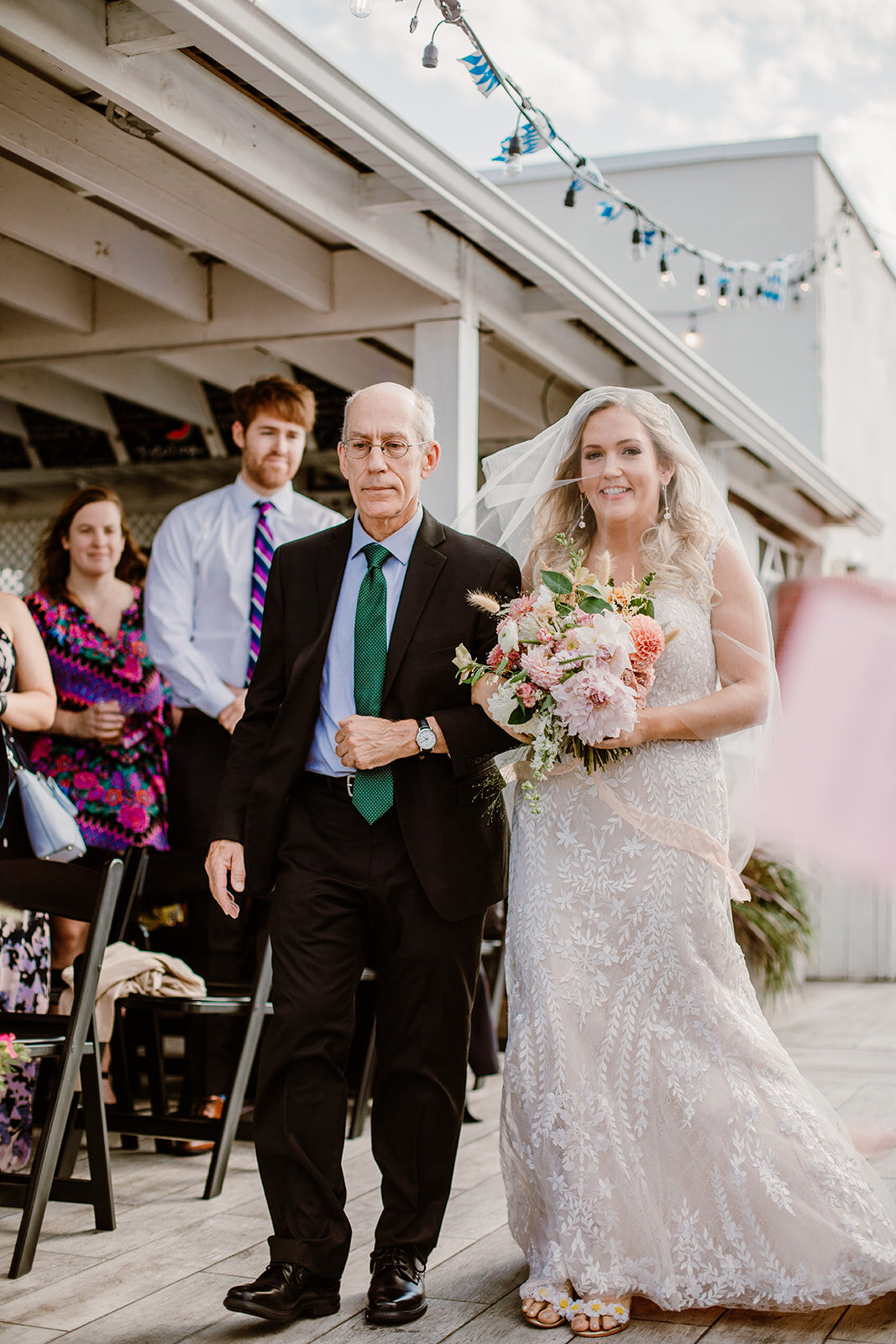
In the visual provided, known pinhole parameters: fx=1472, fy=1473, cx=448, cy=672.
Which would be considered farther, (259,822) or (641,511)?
(641,511)

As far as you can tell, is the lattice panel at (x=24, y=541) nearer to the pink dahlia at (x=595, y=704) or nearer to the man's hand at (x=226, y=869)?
the man's hand at (x=226, y=869)

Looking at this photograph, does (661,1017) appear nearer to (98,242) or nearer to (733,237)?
(98,242)

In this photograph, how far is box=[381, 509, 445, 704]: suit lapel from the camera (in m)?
3.09

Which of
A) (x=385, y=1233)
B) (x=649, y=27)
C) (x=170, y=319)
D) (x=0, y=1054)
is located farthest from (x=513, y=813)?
(x=649, y=27)

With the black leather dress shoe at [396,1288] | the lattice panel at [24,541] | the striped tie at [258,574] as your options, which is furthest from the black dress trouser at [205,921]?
the lattice panel at [24,541]

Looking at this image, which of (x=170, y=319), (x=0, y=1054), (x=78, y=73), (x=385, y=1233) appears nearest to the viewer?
(x=0, y=1054)

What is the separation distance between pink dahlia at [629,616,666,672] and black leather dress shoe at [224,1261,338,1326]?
54.6 inches

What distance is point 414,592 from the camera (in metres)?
3.13

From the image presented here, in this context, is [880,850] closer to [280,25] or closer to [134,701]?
[134,701]

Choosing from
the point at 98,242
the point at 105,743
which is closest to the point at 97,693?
the point at 105,743

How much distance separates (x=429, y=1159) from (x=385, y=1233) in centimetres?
17

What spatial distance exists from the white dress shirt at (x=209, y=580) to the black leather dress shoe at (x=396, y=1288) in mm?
2180

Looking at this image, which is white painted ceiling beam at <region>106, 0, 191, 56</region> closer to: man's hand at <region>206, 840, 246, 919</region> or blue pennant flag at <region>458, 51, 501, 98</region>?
blue pennant flag at <region>458, 51, 501, 98</region>

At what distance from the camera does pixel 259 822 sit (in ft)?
10.1
